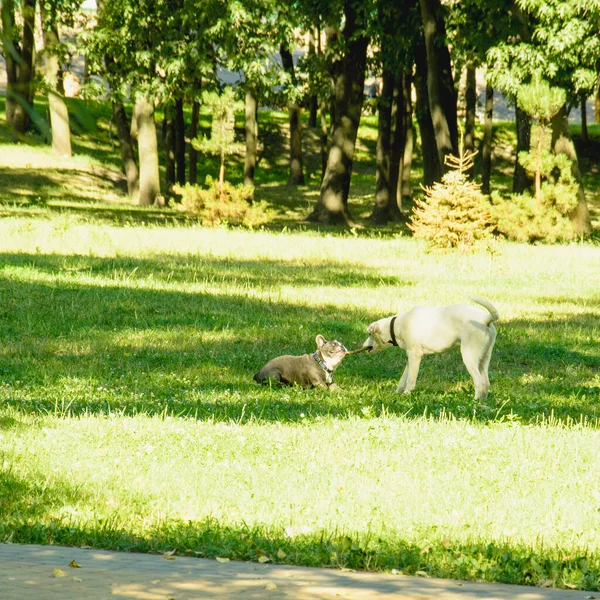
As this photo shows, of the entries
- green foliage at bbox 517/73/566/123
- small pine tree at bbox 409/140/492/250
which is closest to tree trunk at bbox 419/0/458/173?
green foliage at bbox 517/73/566/123

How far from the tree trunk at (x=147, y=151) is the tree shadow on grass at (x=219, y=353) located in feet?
63.3

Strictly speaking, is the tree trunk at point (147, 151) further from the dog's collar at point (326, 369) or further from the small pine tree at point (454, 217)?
the dog's collar at point (326, 369)

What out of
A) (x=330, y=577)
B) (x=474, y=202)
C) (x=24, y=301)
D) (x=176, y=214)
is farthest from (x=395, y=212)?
(x=330, y=577)

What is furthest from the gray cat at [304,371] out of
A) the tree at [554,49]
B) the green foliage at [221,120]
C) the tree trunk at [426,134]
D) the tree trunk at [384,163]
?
the tree trunk at [384,163]

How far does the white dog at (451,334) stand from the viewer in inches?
450

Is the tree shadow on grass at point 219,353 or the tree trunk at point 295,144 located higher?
the tree trunk at point 295,144

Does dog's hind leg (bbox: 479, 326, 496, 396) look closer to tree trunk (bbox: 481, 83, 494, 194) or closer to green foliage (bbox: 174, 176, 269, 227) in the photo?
green foliage (bbox: 174, 176, 269, 227)

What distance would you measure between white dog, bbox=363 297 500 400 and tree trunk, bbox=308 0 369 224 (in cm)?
2732

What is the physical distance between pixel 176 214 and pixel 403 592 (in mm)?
35099

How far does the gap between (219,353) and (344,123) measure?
25.4 meters

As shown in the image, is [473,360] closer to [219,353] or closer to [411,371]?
[411,371]

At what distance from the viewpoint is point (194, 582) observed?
5.00 m

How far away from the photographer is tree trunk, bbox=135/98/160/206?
41406 millimetres

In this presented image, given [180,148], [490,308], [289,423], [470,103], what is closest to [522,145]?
[470,103]
